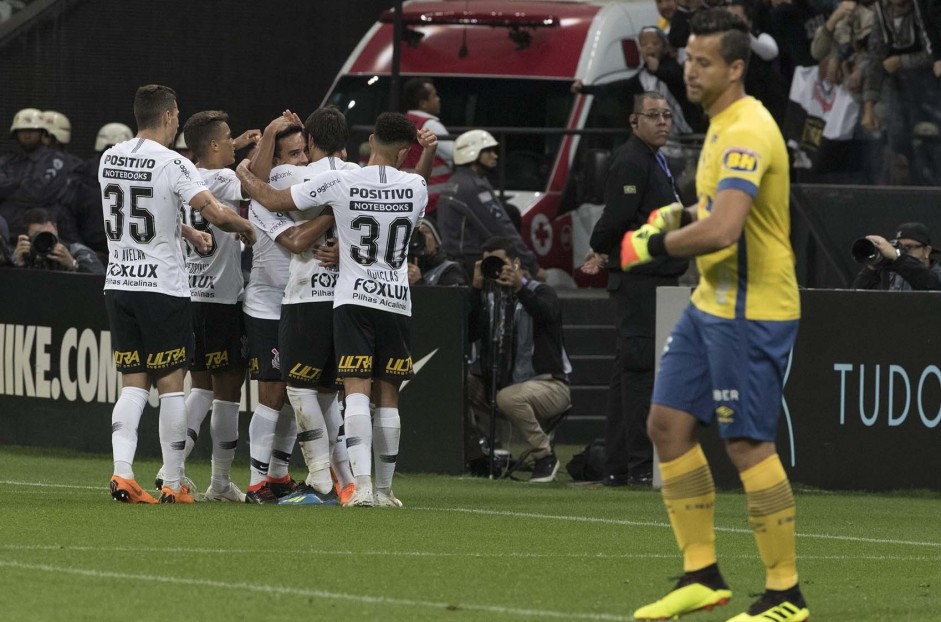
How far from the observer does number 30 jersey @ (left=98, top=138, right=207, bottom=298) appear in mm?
10875

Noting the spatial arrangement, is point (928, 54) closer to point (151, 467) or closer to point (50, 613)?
point (151, 467)

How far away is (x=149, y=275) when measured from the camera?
10914mm

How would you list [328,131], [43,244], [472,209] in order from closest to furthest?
[328,131] < [43,244] < [472,209]

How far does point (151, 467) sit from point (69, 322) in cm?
163

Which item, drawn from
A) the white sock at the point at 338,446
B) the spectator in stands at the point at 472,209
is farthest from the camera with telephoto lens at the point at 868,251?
the white sock at the point at 338,446

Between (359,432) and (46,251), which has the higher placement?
(46,251)

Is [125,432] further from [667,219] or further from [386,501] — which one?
[667,219]

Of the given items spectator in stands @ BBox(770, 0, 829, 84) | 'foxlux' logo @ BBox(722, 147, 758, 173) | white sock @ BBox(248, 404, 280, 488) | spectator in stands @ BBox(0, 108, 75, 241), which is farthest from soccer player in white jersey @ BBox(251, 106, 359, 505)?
spectator in stands @ BBox(770, 0, 829, 84)

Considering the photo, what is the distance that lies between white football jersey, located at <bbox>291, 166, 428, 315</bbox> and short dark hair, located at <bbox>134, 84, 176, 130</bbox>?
0.88 metres

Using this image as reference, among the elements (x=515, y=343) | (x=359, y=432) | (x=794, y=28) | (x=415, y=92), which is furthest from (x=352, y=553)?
(x=794, y=28)

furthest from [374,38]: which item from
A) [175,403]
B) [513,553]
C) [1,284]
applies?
[513,553]

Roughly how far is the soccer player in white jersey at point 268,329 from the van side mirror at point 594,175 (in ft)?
19.0

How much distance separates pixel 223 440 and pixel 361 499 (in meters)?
1.05

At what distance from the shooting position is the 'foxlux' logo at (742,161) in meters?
6.71
